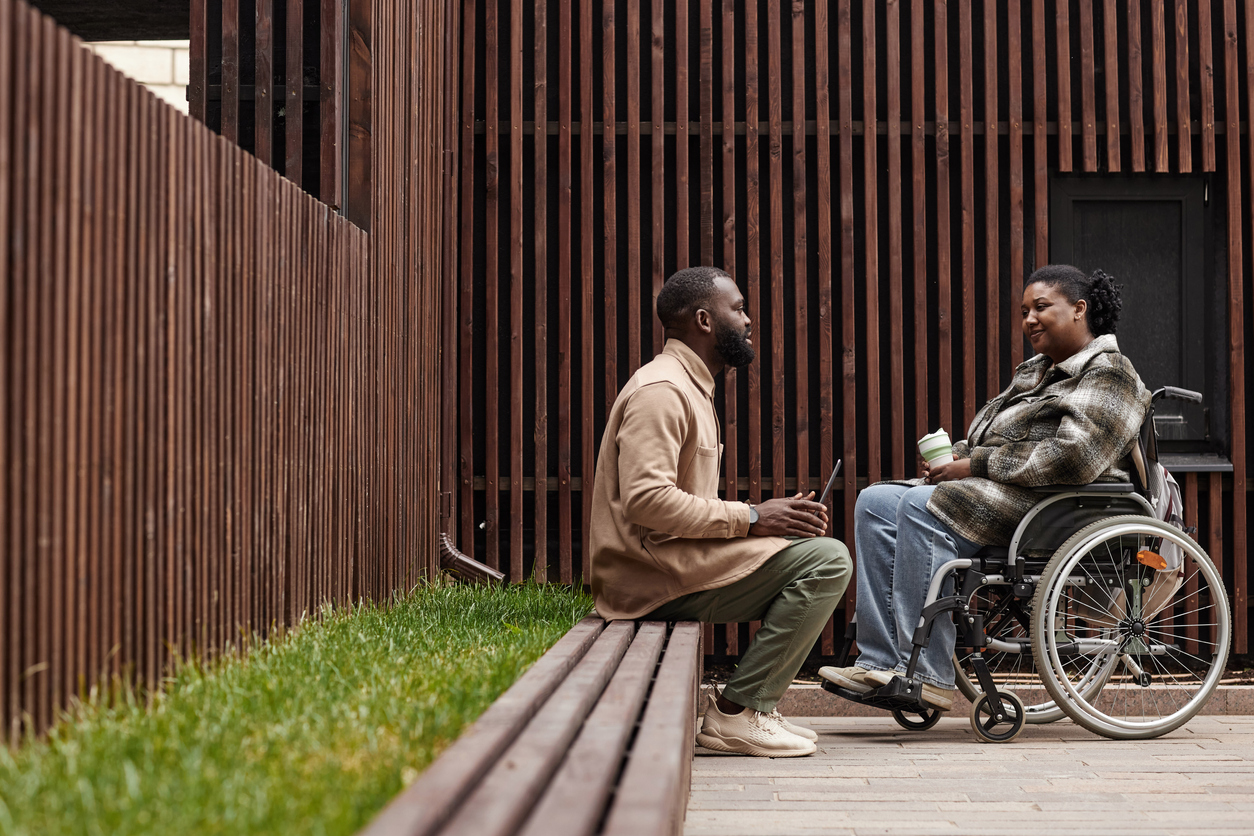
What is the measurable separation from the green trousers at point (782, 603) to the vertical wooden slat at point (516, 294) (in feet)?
7.18

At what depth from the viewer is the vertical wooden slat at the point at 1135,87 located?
5984 millimetres

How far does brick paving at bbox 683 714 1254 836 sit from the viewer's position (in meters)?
3.04

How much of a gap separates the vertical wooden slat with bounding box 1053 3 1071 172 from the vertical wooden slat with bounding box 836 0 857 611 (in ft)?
1.10

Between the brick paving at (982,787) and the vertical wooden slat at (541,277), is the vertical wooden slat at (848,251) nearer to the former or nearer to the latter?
the vertical wooden slat at (541,277)

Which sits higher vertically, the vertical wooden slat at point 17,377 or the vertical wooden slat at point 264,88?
the vertical wooden slat at point 264,88

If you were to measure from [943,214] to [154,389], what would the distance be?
14.3ft

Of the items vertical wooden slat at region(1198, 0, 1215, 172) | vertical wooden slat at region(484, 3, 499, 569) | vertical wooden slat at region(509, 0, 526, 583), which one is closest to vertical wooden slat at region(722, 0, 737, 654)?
vertical wooden slat at region(509, 0, 526, 583)

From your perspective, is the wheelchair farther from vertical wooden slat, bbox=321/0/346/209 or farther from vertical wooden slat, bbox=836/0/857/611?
vertical wooden slat, bbox=321/0/346/209

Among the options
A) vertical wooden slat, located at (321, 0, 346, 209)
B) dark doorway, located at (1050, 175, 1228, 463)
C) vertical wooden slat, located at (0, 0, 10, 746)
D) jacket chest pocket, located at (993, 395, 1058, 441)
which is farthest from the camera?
dark doorway, located at (1050, 175, 1228, 463)

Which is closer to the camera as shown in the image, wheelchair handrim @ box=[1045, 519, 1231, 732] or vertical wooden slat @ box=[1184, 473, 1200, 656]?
wheelchair handrim @ box=[1045, 519, 1231, 732]

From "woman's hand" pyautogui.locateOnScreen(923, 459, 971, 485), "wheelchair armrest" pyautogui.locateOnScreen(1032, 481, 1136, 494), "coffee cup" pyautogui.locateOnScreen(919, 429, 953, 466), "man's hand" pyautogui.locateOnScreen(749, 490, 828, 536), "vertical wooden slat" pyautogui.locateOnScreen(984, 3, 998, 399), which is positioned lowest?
"man's hand" pyautogui.locateOnScreen(749, 490, 828, 536)

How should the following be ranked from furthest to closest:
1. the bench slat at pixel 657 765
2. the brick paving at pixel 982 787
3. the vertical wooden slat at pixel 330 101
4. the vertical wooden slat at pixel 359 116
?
the vertical wooden slat at pixel 359 116, the vertical wooden slat at pixel 330 101, the brick paving at pixel 982 787, the bench slat at pixel 657 765

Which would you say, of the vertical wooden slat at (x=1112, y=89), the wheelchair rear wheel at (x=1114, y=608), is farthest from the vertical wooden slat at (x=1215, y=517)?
the wheelchair rear wheel at (x=1114, y=608)

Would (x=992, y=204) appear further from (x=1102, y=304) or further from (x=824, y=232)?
(x=1102, y=304)
